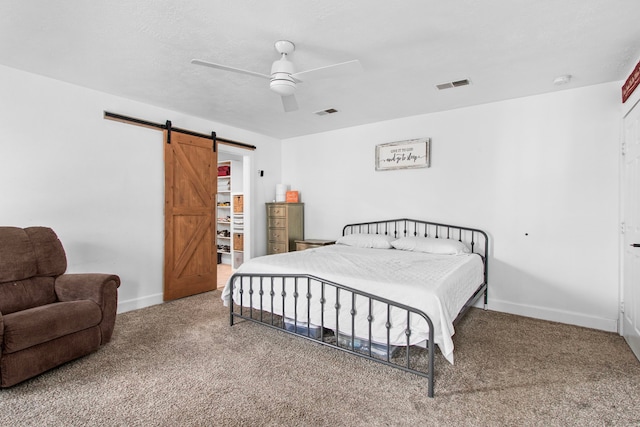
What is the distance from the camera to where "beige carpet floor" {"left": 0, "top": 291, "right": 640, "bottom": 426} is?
193 centimetres

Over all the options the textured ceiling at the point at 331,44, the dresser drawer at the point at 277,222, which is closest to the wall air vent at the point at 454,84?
the textured ceiling at the point at 331,44

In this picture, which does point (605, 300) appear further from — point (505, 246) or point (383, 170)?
point (383, 170)

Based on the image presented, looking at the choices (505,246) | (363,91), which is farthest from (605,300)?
(363,91)

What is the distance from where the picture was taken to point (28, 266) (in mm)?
2801

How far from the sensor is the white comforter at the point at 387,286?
2.23 meters

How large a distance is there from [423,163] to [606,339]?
9.06 ft

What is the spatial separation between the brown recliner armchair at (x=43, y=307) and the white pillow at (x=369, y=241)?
2.93 metres

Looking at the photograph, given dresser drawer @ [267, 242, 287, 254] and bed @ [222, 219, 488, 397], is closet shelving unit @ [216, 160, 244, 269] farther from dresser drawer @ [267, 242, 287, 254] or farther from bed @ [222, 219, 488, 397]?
bed @ [222, 219, 488, 397]

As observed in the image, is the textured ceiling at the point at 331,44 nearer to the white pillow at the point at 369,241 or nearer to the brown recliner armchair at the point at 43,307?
the brown recliner armchair at the point at 43,307

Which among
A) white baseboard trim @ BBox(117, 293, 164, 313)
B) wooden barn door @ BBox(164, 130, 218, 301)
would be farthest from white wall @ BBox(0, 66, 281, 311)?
wooden barn door @ BBox(164, 130, 218, 301)

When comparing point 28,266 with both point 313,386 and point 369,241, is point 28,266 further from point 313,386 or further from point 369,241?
point 369,241

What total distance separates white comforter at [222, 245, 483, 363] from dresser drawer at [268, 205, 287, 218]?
180 cm

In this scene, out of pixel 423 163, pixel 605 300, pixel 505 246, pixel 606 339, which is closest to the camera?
pixel 606 339

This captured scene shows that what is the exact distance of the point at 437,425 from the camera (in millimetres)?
1854
